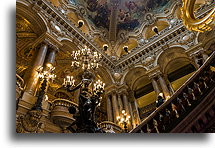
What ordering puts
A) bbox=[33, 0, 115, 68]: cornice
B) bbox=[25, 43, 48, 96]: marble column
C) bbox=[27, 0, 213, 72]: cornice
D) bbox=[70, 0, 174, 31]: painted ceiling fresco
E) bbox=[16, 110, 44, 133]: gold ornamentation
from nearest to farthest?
bbox=[16, 110, 44, 133]: gold ornamentation, bbox=[25, 43, 48, 96]: marble column, bbox=[33, 0, 115, 68]: cornice, bbox=[27, 0, 213, 72]: cornice, bbox=[70, 0, 174, 31]: painted ceiling fresco

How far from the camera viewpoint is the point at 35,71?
6.43 metres

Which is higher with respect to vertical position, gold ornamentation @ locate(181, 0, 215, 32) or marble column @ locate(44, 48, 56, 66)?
marble column @ locate(44, 48, 56, 66)

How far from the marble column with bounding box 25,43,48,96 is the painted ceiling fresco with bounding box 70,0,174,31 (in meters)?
6.79

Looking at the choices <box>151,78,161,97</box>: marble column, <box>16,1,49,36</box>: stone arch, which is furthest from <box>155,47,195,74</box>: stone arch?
<box>16,1,49,36</box>: stone arch

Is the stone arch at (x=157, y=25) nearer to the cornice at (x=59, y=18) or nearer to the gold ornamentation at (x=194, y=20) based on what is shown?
the cornice at (x=59, y=18)

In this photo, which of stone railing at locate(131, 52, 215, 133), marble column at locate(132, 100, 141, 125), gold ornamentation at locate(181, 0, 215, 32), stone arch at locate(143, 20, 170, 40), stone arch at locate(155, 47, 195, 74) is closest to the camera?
stone railing at locate(131, 52, 215, 133)

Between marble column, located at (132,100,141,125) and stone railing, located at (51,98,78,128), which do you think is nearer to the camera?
stone railing, located at (51,98,78,128)

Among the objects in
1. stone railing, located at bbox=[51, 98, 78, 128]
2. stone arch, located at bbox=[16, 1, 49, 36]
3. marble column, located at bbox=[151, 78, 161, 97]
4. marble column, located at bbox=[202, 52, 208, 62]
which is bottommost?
stone railing, located at bbox=[51, 98, 78, 128]

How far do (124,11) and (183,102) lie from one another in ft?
40.2

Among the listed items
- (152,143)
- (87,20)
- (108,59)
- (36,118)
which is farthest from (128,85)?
(152,143)

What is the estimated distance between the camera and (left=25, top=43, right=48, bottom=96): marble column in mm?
5750

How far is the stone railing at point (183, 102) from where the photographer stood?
3055 millimetres

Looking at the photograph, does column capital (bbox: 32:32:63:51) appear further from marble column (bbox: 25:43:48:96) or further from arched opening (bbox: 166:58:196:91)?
arched opening (bbox: 166:58:196:91)

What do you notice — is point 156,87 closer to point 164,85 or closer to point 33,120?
point 164,85
